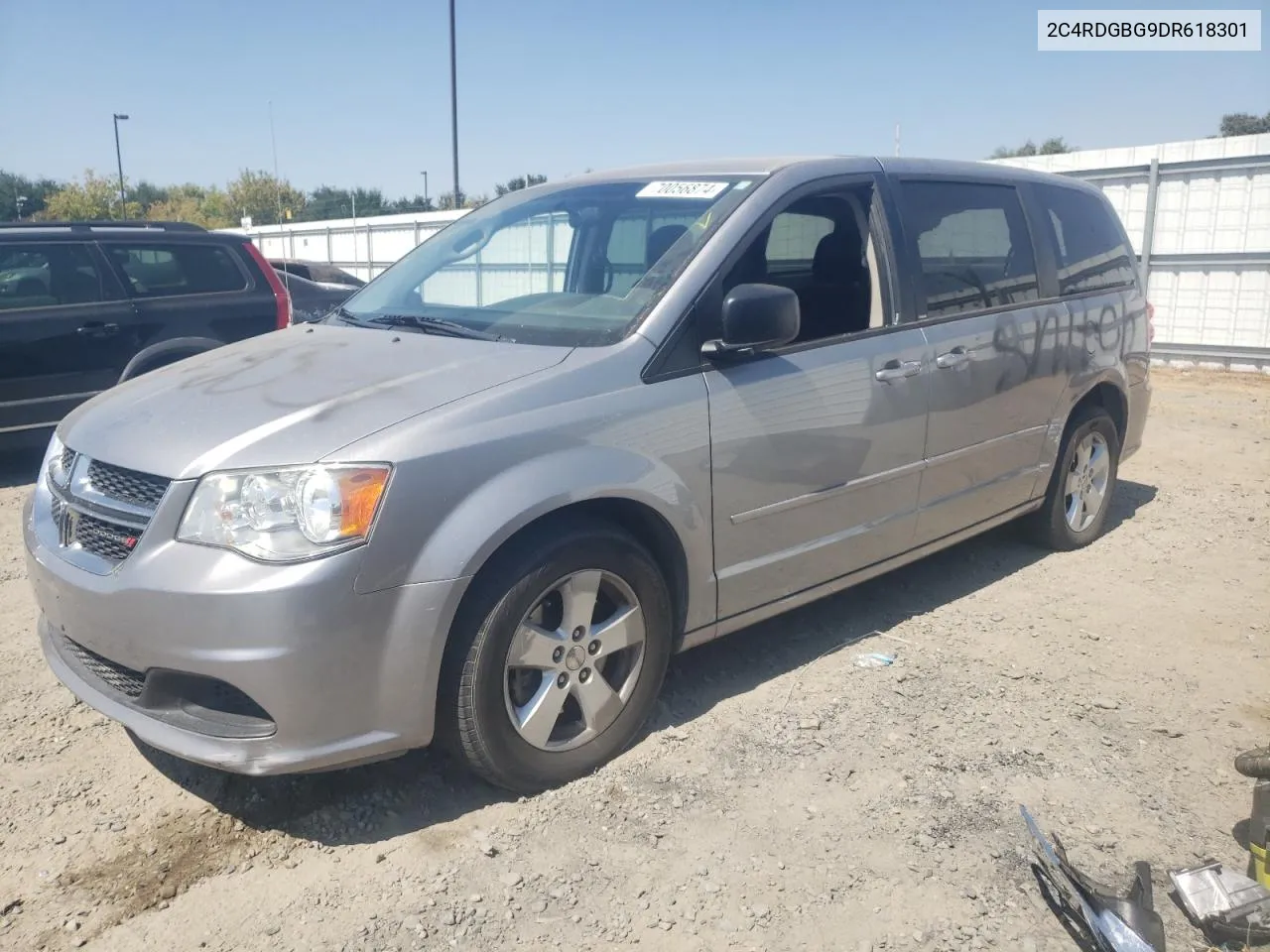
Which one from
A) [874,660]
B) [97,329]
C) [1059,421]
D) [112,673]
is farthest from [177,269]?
[1059,421]

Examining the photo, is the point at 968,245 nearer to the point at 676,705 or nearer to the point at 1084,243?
the point at 1084,243

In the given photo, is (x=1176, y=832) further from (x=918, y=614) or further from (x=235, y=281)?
(x=235, y=281)

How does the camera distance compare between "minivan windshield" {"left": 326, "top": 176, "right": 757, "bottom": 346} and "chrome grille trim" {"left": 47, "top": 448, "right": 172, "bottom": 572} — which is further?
"minivan windshield" {"left": 326, "top": 176, "right": 757, "bottom": 346}

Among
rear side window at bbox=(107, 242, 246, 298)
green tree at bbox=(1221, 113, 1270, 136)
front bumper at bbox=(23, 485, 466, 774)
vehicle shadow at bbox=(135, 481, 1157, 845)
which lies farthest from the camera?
green tree at bbox=(1221, 113, 1270, 136)

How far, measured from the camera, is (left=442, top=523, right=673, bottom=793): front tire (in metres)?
2.77

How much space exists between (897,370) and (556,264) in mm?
1397

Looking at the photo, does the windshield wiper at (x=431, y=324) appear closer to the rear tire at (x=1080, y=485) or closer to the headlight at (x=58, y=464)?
the headlight at (x=58, y=464)

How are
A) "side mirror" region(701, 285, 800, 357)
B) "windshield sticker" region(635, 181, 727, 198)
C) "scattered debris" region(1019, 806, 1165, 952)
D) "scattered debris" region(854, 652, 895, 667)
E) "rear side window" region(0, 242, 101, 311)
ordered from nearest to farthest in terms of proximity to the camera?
"scattered debris" region(1019, 806, 1165, 952) → "side mirror" region(701, 285, 800, 357) → "windshield sticker" region(635, 181, 727, 198) → "scattered debris" region(854, 652, 895, 667) → "rear side window" region(0, 242, 101, 311)

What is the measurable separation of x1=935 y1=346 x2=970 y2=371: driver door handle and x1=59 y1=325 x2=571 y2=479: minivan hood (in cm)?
177

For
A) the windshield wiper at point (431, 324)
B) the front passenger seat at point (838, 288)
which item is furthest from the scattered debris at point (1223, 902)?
the windshield wiper at point (431, 324)

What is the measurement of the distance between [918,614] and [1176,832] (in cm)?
170

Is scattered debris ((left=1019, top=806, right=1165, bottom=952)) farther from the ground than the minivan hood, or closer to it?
closer to it

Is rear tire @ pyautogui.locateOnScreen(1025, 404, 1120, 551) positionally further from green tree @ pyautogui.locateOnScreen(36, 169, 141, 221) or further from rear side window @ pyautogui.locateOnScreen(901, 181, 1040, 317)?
green tree @ pyautogui.locateOnScreen(36, 169, 141, 221)

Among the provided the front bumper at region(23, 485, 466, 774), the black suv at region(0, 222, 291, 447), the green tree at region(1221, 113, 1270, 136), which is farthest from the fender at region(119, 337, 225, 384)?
the green tree at region(1221, 113, 1270, 136)
